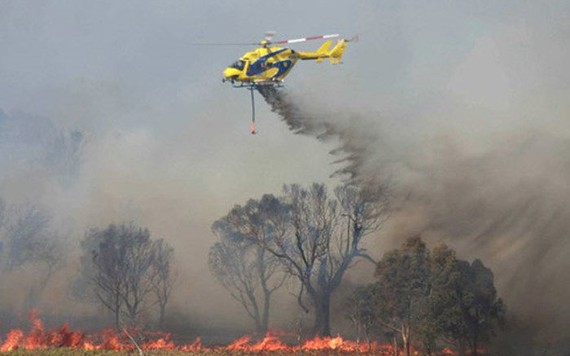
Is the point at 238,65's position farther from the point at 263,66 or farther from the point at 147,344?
the point at 147,344

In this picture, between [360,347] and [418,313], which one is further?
[360,347]

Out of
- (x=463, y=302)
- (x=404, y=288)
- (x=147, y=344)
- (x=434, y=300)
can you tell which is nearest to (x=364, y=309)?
(x=404, y=288)

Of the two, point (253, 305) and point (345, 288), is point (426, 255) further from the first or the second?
point (253, 305)

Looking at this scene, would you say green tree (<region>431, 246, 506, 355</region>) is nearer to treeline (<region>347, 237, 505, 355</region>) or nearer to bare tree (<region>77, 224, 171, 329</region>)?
treeline (<region>347, 237, 505, 355</region>)

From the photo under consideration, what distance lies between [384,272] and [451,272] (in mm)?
9793

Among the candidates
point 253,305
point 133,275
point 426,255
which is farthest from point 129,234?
point 426,255

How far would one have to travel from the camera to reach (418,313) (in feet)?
324

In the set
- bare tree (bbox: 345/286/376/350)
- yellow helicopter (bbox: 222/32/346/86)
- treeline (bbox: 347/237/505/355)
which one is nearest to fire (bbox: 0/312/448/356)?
bare tree (bbox: 345/286/376/350)

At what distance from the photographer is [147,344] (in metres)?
107

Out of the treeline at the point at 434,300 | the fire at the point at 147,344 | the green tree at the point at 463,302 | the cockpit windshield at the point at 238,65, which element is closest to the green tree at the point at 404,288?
the treeline at the point at 434,300

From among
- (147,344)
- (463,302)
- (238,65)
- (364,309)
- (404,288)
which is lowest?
(147,344)

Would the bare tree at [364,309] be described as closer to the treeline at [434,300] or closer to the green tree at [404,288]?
the treeline at [434,300]

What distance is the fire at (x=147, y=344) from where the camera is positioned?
3711 inches

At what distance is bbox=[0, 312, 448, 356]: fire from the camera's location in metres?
94.2
